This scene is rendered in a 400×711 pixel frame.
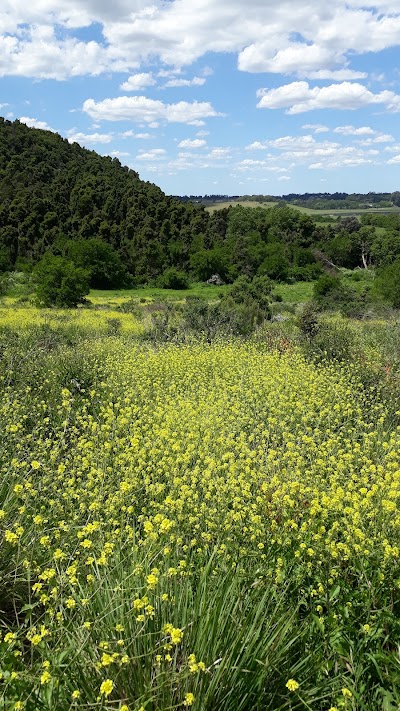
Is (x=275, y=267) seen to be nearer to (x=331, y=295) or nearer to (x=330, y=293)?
(x=330, y=293)

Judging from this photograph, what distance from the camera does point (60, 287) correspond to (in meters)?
30.8

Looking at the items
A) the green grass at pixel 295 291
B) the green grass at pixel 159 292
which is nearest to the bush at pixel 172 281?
the green grass at pixel 159 292

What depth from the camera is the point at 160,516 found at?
3453 mm

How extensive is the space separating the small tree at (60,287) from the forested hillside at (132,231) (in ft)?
56.9

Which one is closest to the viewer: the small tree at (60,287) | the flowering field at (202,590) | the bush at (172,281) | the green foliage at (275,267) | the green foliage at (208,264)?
the flowering field at (202,590)

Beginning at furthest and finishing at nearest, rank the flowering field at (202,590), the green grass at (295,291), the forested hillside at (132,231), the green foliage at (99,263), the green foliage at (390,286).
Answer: the forested hillside at (132,231) → the green foliage at (99,263) → the green grass at (295,291) → the green foliage at (390,286) → the flowering field at (202,590)

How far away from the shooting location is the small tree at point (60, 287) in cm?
3019

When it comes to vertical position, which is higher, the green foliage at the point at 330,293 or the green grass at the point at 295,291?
the green foliage at the point at 330,293

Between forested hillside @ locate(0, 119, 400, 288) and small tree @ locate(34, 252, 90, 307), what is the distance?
17352 mm

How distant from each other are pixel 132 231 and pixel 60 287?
33672mm

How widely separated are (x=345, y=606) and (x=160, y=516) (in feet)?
3.92

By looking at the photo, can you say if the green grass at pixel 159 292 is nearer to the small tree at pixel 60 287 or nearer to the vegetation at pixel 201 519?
the small tree at pixel 60 287

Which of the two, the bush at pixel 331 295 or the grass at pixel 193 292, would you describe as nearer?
the bush at pixel 331 295

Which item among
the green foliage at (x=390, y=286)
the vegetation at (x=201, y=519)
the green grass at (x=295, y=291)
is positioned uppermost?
the vegetation at (x=201, y=519)
